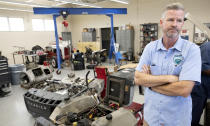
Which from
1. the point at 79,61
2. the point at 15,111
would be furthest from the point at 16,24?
the point at 15,111

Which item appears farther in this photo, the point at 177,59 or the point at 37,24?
the point at 37,24

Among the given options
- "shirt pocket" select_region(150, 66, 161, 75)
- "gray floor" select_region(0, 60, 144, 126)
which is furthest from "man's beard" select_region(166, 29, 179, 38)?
"gray floor" select_region(0, 60, 144, 126)

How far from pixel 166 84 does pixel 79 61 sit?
19.4 feet

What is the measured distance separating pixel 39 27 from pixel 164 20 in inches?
418

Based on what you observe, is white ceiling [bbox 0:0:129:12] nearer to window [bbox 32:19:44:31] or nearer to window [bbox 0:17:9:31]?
window [bbox 0:17:9:31]

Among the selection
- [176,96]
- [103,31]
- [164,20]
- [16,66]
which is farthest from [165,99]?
[103,31]

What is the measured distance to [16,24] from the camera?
909cm

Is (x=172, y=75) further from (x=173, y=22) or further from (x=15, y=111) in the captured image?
(x=15, y=111)

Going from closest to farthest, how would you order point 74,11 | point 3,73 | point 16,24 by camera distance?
point 3,73 < point 74,11 < point 16,24

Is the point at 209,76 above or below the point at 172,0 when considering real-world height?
below

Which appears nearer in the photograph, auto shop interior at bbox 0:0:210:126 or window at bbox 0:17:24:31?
auto shop interior at bbox 0:0:210:126

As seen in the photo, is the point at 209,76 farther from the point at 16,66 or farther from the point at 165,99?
the point at 16,66

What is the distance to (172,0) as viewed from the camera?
275 inches

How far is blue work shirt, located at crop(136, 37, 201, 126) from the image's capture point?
3.77 feet
